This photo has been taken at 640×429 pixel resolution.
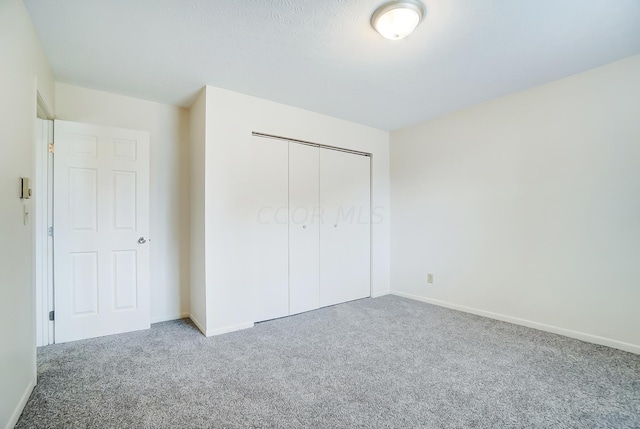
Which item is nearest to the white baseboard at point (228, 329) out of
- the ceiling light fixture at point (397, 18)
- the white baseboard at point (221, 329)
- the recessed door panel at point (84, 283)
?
the white baseboard at point (221, 329)

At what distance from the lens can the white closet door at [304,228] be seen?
3357 mm

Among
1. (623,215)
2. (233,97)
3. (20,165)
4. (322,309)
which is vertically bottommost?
(322,309)

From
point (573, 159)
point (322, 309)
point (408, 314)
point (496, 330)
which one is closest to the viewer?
point (573, 159)

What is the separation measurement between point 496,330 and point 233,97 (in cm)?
354

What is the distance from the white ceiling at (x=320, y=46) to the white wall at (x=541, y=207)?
1.10ft

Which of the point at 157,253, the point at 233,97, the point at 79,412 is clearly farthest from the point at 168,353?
the point at 233,97

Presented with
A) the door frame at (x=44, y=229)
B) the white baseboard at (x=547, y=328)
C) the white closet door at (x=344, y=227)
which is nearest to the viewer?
the white baseboard at (x=547, y=328)

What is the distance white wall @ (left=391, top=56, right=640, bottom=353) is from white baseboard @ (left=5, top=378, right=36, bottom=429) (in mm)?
3809

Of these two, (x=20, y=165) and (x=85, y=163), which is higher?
(x=85, y=163)

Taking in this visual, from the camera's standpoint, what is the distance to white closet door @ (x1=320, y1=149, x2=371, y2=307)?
3.64 m

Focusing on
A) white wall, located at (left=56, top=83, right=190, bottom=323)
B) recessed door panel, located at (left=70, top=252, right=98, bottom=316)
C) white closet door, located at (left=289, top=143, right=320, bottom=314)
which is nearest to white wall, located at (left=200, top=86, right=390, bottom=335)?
white closet door, located at (left=289, top=143, right=320, bottom=314)

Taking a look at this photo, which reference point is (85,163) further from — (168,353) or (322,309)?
(322,309)

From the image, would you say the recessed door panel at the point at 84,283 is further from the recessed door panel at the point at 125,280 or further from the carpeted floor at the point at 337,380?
the carpeted floor at the point at 337,380

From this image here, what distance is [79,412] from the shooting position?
5.34 ft
